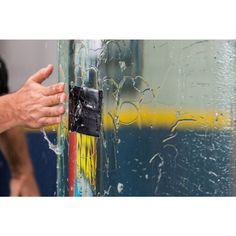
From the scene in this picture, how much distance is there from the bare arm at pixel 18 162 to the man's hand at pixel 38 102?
0.06 m

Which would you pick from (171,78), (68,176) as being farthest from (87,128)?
(171,78)

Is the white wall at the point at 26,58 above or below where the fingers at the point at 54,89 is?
above

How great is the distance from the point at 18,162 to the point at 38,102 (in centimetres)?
22

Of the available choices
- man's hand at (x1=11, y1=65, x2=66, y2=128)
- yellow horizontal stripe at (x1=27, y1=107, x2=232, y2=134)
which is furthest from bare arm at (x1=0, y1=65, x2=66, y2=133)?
yellow horizontal stripe at (x1=27, y1=107, x2=232, y2=134)

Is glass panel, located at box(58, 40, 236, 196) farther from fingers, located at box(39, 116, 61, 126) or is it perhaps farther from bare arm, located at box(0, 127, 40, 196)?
bare arm, located at box(0, 127, 40, 196)

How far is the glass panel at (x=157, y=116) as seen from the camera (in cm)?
207

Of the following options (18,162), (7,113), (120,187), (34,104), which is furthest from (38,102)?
(120,187)

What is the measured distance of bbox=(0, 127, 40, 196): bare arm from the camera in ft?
6.91

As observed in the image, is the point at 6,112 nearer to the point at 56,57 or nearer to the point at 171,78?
the point at 56,57

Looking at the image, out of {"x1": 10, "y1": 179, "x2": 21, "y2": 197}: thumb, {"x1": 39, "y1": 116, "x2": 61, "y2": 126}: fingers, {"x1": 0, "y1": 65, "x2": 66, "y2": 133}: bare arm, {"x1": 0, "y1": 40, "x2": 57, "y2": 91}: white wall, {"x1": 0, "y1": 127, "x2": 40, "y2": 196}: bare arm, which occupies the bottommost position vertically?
{"x1": 10, "y1": 179, "x2": 21, "y2": 197}: thumb

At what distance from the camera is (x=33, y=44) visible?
2086 millimetres

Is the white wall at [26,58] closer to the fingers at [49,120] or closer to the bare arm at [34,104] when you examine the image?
the bare arm at [34,104]

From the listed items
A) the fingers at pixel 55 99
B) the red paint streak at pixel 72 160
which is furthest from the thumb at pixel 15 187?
the fingers at pixel 55 99
